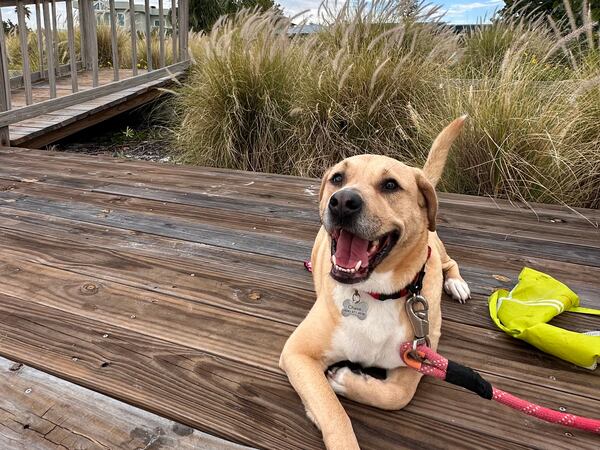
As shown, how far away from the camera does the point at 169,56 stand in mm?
8383

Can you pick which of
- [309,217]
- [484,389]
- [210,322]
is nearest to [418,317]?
[484,389]

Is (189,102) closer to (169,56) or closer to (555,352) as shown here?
(169,56)

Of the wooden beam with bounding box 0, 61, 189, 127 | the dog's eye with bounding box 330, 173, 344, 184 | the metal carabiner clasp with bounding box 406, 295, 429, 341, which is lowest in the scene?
the metal carabiner clasp with bounding box 406, 295, 429, 341

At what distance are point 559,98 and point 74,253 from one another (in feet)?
11.8

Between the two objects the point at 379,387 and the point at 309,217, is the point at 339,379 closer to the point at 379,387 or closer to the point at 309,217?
the point at 379,387

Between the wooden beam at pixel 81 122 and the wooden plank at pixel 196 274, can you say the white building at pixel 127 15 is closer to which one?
the wooden beam at pixel 81 122

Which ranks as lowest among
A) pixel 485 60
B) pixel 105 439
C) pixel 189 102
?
pixel 105 439

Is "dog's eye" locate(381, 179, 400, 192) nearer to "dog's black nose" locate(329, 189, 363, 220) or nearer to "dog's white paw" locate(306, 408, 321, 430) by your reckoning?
"dog's black nose" locate(329, 189, 363, 220)

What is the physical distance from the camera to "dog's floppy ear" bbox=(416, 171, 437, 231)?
5.38 ft

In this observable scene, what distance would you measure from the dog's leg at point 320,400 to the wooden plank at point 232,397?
0.06m

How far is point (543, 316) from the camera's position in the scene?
191 cm

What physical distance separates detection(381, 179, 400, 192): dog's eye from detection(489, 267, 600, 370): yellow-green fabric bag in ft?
2.42

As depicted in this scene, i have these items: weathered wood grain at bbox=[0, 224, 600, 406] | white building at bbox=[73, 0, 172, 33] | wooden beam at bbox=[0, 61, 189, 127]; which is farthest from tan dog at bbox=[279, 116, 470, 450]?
white building at bbox=[73, 0, 172, 33]

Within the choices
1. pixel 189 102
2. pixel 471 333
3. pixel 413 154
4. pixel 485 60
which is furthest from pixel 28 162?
pixel 485 60
